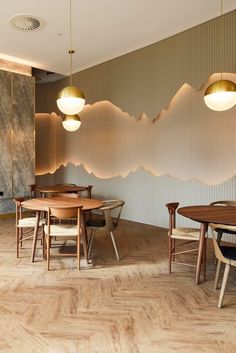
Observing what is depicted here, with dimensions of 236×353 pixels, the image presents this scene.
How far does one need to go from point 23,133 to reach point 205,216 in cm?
543

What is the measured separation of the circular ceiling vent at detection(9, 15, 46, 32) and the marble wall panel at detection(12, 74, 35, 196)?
73.7 inches

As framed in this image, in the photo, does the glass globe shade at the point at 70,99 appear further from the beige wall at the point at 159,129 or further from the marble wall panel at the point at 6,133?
the marble wall panel at the point at 6,133

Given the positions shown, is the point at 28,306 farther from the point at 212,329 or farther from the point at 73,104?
the point at 73,104

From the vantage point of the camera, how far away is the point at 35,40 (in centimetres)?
591

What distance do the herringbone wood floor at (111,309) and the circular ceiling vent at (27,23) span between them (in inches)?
151

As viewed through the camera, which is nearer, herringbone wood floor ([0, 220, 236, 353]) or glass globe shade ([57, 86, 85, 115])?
herringbone wood floor ([0, 220, 236, 353])

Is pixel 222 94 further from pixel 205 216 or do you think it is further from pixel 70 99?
pixel 70 99

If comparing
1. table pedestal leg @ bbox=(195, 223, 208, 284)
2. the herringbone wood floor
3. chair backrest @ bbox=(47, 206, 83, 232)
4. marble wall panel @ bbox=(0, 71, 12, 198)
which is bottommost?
the herringbone wood floor

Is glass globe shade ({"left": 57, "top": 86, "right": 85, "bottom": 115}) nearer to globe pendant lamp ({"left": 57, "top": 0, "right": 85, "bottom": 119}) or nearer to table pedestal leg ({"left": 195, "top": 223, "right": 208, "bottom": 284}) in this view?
globe pendant lamp ({"left": 57, "top": 0, "right": 85, "bottom": 119})

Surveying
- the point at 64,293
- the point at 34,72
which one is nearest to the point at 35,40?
the point at 34,72

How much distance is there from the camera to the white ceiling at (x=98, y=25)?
181 inches

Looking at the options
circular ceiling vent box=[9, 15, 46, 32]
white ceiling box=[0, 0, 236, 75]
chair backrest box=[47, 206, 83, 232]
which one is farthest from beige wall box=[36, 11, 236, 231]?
chair backrest box=[47, 206, 83, 232]

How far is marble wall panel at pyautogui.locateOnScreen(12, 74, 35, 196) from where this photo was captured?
7113 millimetres

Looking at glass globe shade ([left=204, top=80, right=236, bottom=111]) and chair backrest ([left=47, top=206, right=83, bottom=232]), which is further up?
glass globe shade ([left=204, top=80, right=236, bottom=111])
